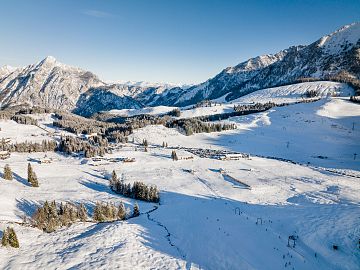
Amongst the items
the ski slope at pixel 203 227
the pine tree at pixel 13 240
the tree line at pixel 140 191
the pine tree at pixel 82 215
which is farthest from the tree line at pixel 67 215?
the tree line at pixel 140 191

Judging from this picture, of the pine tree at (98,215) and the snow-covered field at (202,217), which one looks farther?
the pine tree at (98,215)

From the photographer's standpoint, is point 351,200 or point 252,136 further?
point 252,136

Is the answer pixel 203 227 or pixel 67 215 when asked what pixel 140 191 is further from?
pixel 203 227

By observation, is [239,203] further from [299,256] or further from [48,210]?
[48,210]

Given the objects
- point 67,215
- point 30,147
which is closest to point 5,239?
point 67,215

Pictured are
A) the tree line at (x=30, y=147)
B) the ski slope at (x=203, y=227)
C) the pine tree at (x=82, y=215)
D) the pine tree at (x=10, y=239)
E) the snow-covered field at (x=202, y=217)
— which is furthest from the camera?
the tree line at (x=30, y=147)

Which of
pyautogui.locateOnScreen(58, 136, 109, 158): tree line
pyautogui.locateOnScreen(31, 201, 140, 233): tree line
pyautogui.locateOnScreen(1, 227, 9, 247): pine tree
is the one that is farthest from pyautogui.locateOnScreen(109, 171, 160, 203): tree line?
pyautogui.locateOnScreen(58, 136, 109, 158): tree line

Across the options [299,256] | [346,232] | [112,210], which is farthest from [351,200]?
[112,210]

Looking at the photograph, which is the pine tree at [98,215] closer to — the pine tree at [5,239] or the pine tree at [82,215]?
the pine tree at [82,215]
